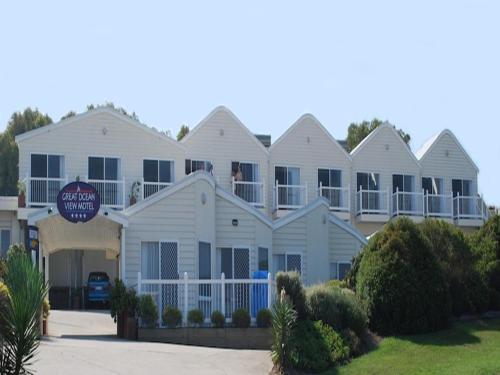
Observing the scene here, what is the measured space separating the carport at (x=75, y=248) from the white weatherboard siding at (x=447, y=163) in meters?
17.9

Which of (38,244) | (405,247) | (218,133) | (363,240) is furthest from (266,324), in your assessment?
(218,133)

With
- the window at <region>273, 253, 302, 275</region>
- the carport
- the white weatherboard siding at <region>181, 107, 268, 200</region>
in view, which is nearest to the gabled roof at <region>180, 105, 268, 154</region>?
the white weatherboard siding at <region>181, 107, 268, 200</region>

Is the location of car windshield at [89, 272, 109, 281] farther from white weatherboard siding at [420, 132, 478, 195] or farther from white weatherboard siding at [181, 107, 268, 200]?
white weatherboard siding at [420, 132, 478, 195]

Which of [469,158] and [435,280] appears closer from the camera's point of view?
[435,280]

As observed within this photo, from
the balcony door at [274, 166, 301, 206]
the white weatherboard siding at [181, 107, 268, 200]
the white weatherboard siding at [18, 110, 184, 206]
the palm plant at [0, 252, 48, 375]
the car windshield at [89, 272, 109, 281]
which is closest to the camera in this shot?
the palm plant at [0, 252, 48, 375]

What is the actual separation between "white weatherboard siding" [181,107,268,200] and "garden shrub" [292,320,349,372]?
24095mm

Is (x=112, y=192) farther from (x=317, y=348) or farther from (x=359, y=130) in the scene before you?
(x=359, y=130)

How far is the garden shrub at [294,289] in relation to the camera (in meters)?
20.5

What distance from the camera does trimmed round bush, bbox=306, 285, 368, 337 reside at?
67.2 ft

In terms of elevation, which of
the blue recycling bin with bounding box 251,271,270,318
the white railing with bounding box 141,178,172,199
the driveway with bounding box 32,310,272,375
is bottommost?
the driveway with bounding box 32,310,272,375

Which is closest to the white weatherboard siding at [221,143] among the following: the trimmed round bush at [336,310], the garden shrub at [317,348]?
the trimmed round bush at [336,310]

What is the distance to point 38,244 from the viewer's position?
25953mm

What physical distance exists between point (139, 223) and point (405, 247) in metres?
9.14

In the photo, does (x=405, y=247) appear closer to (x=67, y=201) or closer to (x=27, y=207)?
(x=67, y=201)
